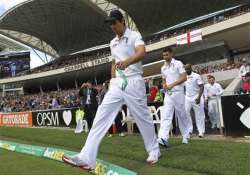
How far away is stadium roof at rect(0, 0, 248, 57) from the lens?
63062mm

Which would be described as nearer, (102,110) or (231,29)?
(102,110)

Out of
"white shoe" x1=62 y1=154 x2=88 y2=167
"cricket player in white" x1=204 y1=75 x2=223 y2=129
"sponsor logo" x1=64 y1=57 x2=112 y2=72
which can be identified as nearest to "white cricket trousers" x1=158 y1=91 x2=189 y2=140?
"white shoe" x1=62 y1=154 x2=88 y2=167

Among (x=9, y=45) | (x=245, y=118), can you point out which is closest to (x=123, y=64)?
(x=245, y=118)

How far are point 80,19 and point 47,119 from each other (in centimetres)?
5331

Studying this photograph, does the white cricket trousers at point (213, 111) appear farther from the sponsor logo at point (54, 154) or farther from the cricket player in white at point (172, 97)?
the sponsor logo at point (54, 154)

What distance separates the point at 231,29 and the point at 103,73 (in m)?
30.7

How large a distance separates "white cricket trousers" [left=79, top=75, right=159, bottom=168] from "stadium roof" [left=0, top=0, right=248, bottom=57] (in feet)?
174

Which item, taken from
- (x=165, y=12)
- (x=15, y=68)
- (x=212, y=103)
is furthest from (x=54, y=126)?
(x=15, y=68)

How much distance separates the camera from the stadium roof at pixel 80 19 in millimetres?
63062

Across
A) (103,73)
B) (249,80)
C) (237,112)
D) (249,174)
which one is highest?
(103,73)

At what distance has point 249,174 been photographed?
20.7 feet

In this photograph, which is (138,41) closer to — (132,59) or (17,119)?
(132,59)

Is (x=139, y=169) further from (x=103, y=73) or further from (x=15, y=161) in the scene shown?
(x=103, y=73)

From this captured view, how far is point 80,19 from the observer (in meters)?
77.6
